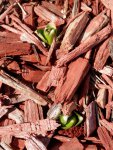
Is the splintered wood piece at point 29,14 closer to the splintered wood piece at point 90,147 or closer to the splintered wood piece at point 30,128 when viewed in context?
the splintered wood piece at point 30,128

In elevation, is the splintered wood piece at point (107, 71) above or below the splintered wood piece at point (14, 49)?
below

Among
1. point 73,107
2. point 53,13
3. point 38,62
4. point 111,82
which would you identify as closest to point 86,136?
point 73,107

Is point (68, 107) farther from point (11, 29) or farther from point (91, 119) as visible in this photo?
point (11, 29)

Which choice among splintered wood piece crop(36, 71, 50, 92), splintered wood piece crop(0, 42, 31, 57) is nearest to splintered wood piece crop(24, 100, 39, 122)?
splintered wood piece crop(36, 71, 50, 92)

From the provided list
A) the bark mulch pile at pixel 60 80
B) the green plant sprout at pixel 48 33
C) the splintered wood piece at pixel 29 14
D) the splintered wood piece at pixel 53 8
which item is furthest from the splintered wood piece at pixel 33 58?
the splintered wood piece at pixel 53 8

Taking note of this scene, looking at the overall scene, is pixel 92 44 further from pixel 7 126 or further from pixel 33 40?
pixel 7 126
